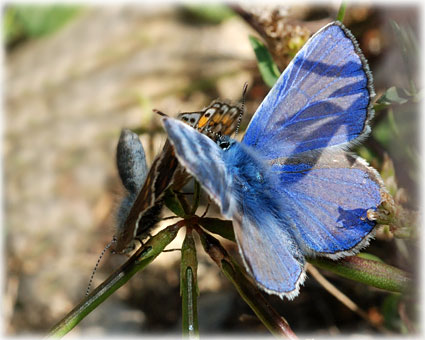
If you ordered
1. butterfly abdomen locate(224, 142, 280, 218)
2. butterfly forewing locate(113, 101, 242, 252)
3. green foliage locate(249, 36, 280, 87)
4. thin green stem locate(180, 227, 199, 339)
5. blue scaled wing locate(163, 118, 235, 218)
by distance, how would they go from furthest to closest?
green foliage locate(249, 36, 280, 87) < butterfly abdomen locate(224, 142, 280, 218) < thin green stem locate(180, 227, 199, 339) < butterfly forewing locate(113, 101, 242, 252) < blue scaled wing locate(163, 118, 235, 218)

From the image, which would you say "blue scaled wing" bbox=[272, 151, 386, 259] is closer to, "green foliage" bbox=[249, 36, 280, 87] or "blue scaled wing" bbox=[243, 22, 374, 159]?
"blue scaled wing" bbox=[243, 22, 374, 159]

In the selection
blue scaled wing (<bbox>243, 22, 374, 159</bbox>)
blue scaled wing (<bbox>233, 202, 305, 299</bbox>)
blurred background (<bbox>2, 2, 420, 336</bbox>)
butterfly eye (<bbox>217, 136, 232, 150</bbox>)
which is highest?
blue scaled wing (<bbox>243, 22, 374, 159</bbox>)

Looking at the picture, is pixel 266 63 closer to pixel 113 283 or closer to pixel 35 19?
pixel 113 283

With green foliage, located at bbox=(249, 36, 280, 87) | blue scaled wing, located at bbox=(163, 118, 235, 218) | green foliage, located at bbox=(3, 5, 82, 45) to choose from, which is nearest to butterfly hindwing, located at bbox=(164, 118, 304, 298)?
blue scaled wing, located at bbox=(163, 118, 235, 218)

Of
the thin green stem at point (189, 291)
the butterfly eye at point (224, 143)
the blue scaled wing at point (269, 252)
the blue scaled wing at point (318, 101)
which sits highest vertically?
the blue scaled wing at point (318, 101)

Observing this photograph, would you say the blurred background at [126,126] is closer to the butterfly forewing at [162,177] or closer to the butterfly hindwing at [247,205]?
the butterfly forewing at [162,177]

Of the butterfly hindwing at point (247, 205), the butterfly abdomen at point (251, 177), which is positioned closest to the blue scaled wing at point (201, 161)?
the butterfly hindwing at point (247, 205)
